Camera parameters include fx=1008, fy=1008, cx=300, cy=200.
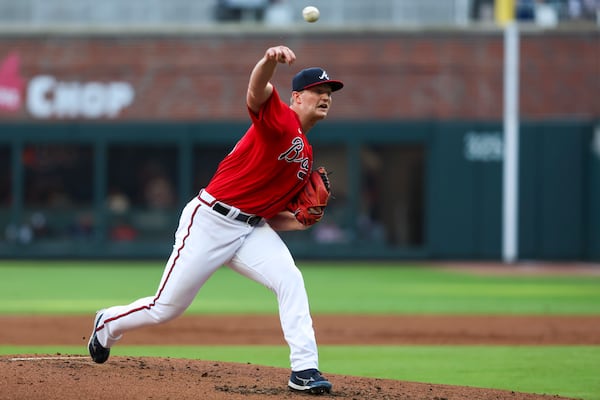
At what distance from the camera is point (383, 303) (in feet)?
45.0

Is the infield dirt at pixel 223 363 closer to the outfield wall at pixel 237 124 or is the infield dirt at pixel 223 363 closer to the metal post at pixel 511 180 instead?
the metal post at pixel 511 180

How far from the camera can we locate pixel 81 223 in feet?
76.5

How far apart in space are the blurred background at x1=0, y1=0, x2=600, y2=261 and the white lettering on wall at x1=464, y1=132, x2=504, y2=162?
0.31 metres

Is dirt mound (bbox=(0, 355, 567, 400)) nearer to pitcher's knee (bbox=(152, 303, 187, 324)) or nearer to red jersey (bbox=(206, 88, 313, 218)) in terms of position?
pitcher's knee (bbox=(152, 303, 187, 324))

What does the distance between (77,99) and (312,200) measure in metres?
17.9

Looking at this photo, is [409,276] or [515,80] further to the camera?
[515,80]

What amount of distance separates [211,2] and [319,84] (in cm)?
1823

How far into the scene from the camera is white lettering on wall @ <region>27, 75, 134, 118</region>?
23250 mm

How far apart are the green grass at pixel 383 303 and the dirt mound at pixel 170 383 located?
807 millimetres

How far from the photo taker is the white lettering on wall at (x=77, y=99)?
23.2 m

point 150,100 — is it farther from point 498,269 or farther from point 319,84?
point 319,84

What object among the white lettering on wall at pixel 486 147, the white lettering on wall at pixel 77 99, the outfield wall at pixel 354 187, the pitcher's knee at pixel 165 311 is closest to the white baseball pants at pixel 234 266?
the pitcher's knee at pixel 165 311

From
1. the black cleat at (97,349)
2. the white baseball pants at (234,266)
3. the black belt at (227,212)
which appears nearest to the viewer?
the white baseball pants at (234,266)

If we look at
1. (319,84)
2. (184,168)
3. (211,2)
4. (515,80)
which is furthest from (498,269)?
(319,84)
